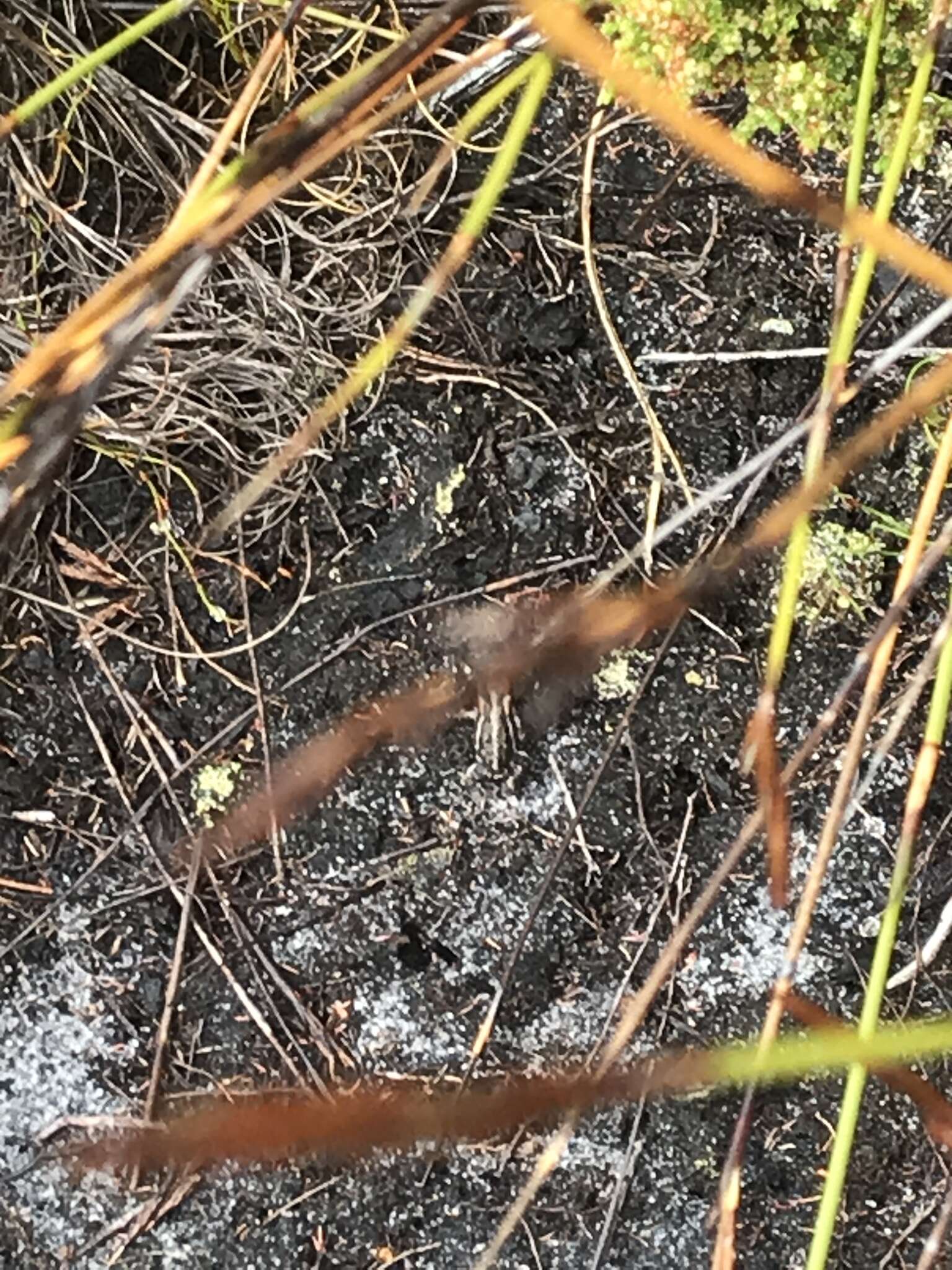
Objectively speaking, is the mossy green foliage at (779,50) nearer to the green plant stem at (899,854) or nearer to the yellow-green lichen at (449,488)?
the green plant stem at (899,854)

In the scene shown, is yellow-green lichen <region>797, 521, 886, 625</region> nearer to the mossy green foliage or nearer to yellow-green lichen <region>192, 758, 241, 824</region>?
the mossy green foliage

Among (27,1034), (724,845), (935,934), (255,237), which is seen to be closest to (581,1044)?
(724,845)

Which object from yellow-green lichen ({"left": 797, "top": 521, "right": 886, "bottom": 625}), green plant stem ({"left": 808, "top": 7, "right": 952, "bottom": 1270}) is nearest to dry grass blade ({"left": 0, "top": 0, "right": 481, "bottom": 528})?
green plant stem ({"left": 808, "top": 7, "right": 952, "bottom": 1270})

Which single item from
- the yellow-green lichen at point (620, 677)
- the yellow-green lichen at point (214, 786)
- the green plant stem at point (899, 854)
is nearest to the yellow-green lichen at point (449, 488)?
the yellow-green lichen at point (620, 677)

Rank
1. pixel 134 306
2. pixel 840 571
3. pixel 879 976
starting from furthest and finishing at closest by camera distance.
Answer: pixel 840 571
pixel 879 976
pixel 134 306

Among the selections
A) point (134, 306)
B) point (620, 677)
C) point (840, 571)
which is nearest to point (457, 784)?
point (620, 677)

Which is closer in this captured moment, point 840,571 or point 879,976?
point 879,976

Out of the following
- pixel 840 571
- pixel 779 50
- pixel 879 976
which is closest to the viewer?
pixel 879 976

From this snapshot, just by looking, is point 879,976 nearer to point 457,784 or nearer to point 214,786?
point 457,784

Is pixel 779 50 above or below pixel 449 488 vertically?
above
